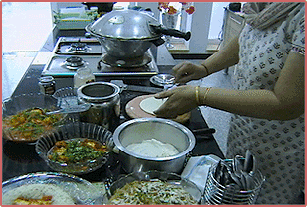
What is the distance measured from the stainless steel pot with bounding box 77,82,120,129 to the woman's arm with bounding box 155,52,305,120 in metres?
0.15

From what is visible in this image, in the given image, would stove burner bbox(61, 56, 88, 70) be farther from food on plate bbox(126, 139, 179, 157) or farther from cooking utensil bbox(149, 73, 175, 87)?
food on plate bbox(126, 139, 179, 157)

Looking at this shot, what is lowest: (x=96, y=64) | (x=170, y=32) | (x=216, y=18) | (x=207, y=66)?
(x=216, y=18)

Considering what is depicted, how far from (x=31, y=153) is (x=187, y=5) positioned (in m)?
3.21

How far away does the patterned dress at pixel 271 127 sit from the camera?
0.83 meters

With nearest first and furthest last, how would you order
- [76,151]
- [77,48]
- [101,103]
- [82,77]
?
[76,151] < [101,103] < [82,77] < [77,48]

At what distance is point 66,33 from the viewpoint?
215 centimetres

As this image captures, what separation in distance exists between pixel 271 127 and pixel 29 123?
796 millimetres

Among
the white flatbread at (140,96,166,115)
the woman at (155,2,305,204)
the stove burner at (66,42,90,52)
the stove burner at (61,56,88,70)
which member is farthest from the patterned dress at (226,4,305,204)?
the stove burner at (66,42,90,52)

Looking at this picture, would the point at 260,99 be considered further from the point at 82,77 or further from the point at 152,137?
the point at 82,77

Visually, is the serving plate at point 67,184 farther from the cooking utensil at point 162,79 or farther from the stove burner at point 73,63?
the stove burner at point 73,63

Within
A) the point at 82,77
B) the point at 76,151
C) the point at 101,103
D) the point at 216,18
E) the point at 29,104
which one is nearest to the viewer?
the point at 76,151

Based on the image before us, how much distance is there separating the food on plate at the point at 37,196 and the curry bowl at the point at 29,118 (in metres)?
0.23

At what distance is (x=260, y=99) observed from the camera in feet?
2.59

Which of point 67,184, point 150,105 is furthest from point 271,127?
point 67,184
